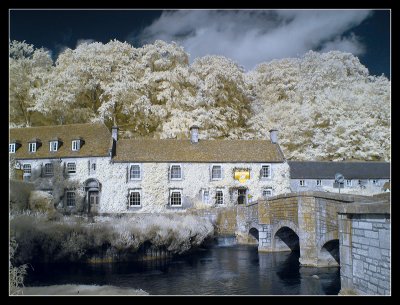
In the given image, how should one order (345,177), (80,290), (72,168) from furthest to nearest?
(345,177) → (72,168) → (80,290)

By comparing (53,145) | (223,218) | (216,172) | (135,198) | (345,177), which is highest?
(53,145)

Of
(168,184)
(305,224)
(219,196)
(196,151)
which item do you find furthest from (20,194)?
(219,196)

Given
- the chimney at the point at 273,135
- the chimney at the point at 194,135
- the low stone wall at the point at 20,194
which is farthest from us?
the chimney at the point at 273,135

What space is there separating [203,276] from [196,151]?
11.9m

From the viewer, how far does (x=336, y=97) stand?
23.7 meters

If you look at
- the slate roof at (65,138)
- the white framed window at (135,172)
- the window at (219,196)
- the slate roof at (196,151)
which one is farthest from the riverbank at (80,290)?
the window at (219,196)

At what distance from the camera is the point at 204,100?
26.8 metres

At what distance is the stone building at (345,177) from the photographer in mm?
23547

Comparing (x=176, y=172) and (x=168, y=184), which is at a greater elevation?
(x=176, y=172)

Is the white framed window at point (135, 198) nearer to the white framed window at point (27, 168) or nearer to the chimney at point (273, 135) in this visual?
the white framed window at point (27, 168)

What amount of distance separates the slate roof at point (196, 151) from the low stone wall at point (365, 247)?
45.1 feet

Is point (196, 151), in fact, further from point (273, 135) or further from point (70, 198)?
point (70, 198)

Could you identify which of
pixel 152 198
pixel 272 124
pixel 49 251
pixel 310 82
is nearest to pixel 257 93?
pixel 272 124

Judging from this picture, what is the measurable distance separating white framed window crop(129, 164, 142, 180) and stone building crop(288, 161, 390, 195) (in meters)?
9.05
